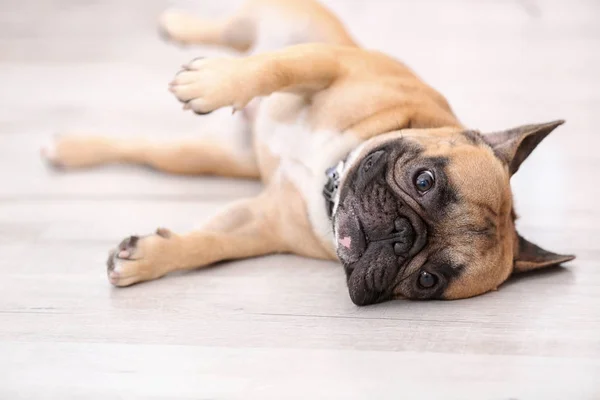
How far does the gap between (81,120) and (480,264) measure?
6.80 ft

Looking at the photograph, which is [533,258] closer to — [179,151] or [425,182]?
[425,182]

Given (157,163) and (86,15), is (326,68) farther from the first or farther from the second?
(86,15)

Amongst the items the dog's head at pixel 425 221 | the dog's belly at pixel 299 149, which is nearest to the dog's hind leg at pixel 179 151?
the dog's belly at pixel 299 149

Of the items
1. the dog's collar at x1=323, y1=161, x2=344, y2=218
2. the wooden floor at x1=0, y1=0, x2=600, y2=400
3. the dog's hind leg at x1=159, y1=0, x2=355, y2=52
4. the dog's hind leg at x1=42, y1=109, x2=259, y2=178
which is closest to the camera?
the wooden floor at x1=0, y1=0, x2=600, y2=400

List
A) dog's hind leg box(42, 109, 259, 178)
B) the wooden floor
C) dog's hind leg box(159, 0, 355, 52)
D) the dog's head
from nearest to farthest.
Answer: the wooden floor, the dog's head, dog's hind leg box(159, 0, 355, 52), dog's hind leg box(42, 109, 259, 178)

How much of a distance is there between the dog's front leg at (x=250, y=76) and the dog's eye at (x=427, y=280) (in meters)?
0.76

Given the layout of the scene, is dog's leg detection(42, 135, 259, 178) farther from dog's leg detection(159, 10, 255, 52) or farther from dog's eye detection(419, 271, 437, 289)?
dog's eye detection(419, 271, 437, 289)

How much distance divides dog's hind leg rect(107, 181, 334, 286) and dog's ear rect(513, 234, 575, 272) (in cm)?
61

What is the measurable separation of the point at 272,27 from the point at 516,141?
3.82ft

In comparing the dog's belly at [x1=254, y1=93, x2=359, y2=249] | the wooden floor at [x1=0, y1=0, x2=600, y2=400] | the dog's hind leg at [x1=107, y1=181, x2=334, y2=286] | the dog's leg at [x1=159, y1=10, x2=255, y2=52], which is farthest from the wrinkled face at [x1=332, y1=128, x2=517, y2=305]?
the dog's leg at [x1=159, y1=10, x2=255, y2=52]

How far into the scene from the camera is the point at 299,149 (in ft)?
9.99

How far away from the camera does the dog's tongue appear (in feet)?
8.31

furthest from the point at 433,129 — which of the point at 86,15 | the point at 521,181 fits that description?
the point at 86,15

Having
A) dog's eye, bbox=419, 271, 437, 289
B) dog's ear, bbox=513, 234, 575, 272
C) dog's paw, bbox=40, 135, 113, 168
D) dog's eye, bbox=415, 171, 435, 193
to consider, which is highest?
dog's eye, bbox=415, 171, 435, 193
